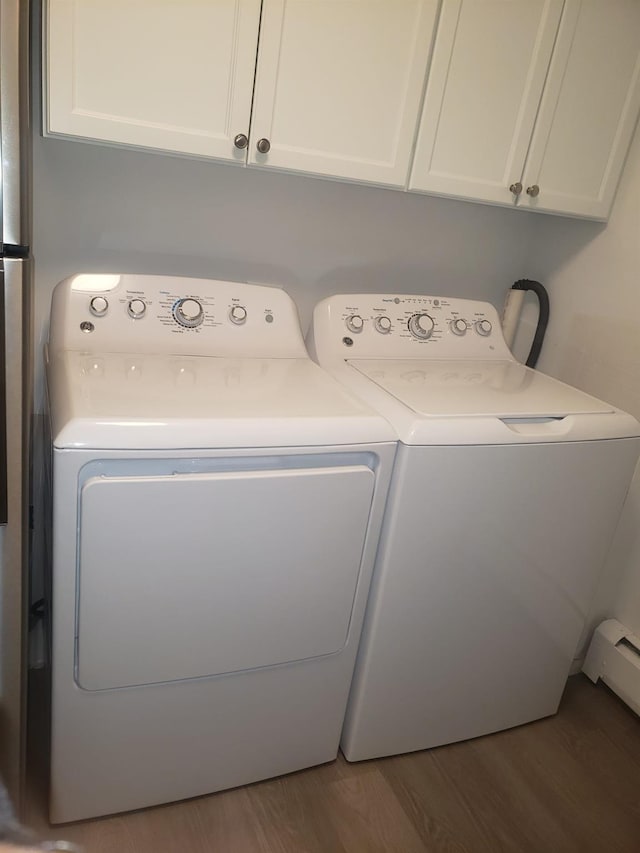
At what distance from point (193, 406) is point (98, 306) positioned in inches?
18.2

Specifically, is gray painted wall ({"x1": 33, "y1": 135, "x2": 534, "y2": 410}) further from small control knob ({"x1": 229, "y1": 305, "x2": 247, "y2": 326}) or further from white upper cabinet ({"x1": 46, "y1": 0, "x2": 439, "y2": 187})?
white upper cabinet ({"x1": 46, "y1": 0, "x2": 439, "y2": 187})

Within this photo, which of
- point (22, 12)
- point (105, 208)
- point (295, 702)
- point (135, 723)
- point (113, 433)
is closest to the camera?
point (22, 12)

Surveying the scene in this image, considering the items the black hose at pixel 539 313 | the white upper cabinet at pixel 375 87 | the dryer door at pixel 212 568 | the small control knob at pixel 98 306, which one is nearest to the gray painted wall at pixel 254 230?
the black hose at pixel 539 313

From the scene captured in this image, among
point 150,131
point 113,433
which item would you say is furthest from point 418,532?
point 150,131

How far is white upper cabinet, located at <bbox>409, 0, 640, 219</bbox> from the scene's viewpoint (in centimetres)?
146

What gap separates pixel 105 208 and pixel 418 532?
113 centimetres

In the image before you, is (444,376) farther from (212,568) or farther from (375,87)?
(212,568)

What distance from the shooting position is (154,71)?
4.04 feet

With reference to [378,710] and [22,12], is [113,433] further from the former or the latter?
[378,710]

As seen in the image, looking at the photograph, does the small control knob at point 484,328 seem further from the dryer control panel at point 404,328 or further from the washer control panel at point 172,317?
the washer control panel at point 172,317

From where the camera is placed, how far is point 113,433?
108cm

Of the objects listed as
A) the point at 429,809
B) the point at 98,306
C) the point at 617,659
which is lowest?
the point at 429,809

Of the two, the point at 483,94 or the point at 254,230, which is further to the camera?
the point at 254,230

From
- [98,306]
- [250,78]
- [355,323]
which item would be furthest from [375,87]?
[98,306]
